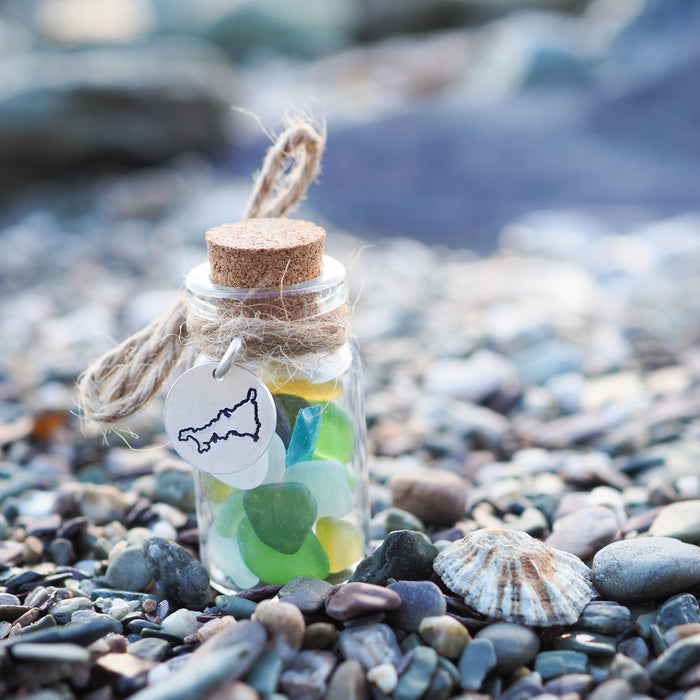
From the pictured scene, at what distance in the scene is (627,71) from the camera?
20.7ft

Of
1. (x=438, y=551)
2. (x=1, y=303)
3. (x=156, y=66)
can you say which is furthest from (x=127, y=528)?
(x=156, y=66)

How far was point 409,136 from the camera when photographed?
225 inches

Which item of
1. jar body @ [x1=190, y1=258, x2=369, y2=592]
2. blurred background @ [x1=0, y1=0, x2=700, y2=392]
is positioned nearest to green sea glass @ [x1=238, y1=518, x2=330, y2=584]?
jar body @ [x1=190, y1=258, x2=369, y2=592]

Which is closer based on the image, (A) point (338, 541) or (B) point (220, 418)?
(B) point (220, 418)

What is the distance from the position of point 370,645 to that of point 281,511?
0.24 m

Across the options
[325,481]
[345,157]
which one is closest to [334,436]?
[325,481]

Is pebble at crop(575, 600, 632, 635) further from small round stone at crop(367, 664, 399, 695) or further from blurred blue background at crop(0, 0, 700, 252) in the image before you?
blurred blue background at crop(0, 0, 700, 252)

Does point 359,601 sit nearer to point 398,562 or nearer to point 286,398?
point 398,562

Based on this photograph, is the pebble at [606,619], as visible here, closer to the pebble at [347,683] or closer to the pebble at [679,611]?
the pebble at [679,611]

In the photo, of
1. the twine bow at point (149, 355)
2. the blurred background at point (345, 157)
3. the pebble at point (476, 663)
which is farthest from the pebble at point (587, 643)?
the blurred background at point (345, 157)

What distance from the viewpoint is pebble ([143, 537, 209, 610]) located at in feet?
3.84

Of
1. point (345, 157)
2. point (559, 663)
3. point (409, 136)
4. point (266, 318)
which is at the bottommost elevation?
point (559, 663)

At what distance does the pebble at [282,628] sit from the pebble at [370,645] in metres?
0.06

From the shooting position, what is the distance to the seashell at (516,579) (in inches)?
40.8
